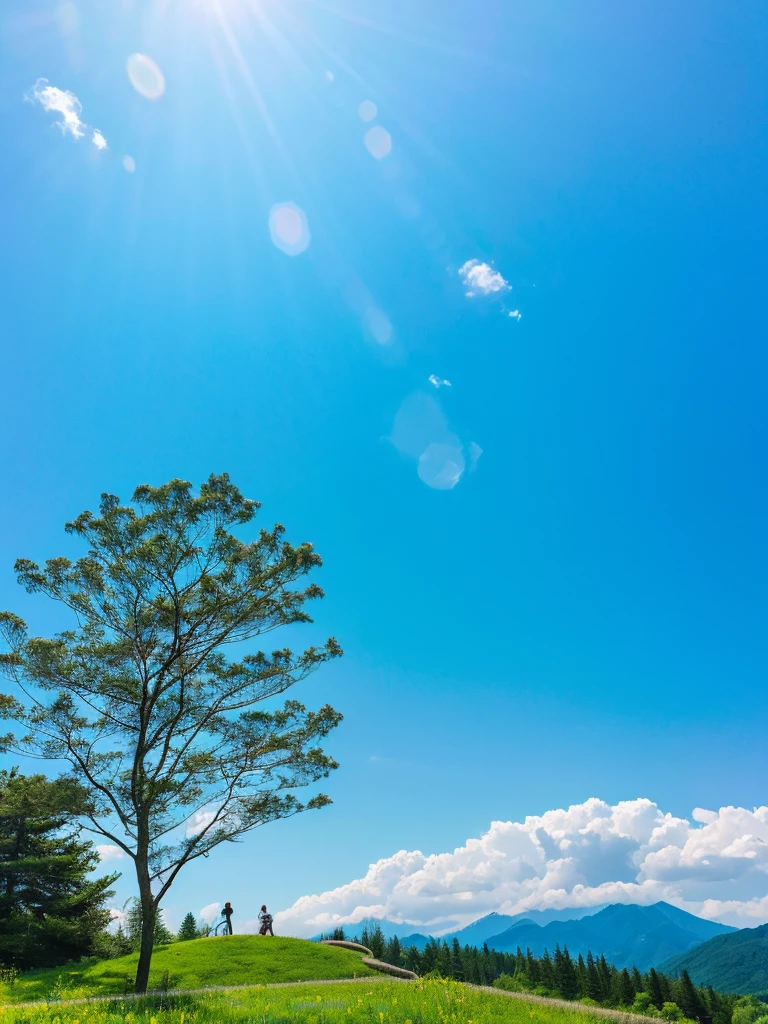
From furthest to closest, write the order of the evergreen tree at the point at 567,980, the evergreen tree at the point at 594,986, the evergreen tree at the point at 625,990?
the evergreen tree at the point at 567,980
the evergreen tree at the point at 594,986
the evergreen tree at the point at 625,990

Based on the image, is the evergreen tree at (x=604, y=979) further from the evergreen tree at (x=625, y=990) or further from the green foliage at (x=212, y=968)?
the green foliage at (x=212, y=968)

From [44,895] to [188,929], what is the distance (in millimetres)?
18709

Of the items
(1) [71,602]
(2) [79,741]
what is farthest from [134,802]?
(1) [71,602]

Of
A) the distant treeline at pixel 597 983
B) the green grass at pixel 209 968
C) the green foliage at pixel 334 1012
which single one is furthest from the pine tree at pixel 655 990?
the green foliage at pixel 334 1012

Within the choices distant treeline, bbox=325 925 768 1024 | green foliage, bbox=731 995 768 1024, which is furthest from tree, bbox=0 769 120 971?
green foliage, bbox=731 995 768 1024

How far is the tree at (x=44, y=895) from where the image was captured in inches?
917

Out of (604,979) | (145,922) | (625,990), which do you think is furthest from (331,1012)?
(604,979)

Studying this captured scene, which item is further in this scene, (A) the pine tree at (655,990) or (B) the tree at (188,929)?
(A) the pine tree at (655,990)

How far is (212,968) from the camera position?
69.3 feet

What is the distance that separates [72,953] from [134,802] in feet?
47.5

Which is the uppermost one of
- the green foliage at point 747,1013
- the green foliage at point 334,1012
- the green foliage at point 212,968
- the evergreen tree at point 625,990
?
the green foliage at point 334,1012

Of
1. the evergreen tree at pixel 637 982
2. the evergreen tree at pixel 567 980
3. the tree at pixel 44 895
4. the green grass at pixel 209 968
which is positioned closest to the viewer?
the green grass at pixel 209 968

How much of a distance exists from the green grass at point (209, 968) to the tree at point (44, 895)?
1.57 metres

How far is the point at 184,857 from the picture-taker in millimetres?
17578
